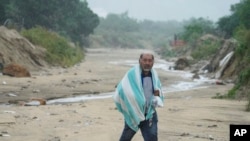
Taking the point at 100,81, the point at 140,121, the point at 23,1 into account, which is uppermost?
the point at 23,1

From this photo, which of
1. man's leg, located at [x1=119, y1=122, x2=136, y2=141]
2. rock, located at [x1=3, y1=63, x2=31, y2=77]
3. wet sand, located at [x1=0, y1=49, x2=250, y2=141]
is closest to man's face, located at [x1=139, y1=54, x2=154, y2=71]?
man's leg, located at [x1=119, y1=122, x2=136, y2=141]

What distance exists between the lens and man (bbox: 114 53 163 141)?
516cm

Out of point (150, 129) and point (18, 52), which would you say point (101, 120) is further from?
point (18, 52)

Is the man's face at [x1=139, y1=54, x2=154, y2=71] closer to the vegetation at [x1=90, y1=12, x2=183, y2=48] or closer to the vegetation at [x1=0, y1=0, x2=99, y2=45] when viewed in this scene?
the vegetation at [x1=0, y1=0, x2=99, y2=45]

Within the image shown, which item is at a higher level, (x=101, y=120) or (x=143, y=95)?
(x=143, y=95)

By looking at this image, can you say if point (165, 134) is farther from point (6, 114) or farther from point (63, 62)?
point (63, 62)

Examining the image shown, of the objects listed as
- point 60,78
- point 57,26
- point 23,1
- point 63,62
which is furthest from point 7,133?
point 57,26

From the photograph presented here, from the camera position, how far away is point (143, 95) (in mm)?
5148

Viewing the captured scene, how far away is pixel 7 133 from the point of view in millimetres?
7797

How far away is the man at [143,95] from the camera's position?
516cm

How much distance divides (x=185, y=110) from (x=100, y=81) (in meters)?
9.22

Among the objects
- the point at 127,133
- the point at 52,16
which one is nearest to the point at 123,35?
the point at 52,16

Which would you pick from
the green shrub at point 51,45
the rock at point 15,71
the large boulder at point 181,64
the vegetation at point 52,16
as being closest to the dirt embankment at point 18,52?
the green shrub at point 51,45

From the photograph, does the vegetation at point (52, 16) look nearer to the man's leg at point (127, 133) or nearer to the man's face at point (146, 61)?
the man's leg at point (127, 133)
